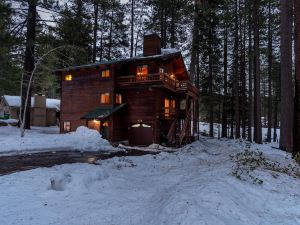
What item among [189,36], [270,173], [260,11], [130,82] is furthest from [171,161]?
[189,36]

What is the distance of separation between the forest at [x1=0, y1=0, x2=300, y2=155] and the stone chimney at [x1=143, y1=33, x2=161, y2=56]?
Result: 4224 millimetres

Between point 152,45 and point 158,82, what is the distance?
5235 mm

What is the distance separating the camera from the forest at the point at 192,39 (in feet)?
65.1

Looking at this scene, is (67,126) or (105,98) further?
(67,126)

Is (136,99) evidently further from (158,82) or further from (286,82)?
(286,82)

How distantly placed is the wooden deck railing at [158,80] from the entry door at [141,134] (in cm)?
487

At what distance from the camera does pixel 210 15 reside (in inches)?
1235

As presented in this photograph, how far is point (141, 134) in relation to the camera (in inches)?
1160

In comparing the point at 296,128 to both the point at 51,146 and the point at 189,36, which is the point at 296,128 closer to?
the point at 51,146

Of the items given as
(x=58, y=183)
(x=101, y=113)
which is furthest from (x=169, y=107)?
(x=58, y=183)

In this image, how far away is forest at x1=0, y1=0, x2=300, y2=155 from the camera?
19828 millimetres

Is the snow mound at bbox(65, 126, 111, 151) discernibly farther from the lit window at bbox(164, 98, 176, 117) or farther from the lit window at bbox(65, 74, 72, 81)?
the lit window at bbox(65, 74, 72, 81)

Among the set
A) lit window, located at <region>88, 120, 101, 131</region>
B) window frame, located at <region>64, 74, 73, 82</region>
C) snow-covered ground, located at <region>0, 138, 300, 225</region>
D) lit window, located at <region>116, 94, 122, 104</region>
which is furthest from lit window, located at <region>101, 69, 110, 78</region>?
snow-covered ground, located at <region>0, 138, 300, 225</region>

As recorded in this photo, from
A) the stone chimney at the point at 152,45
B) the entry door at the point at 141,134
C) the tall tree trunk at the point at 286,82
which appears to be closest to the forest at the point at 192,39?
the tall tree trunk at the point at 286,82
